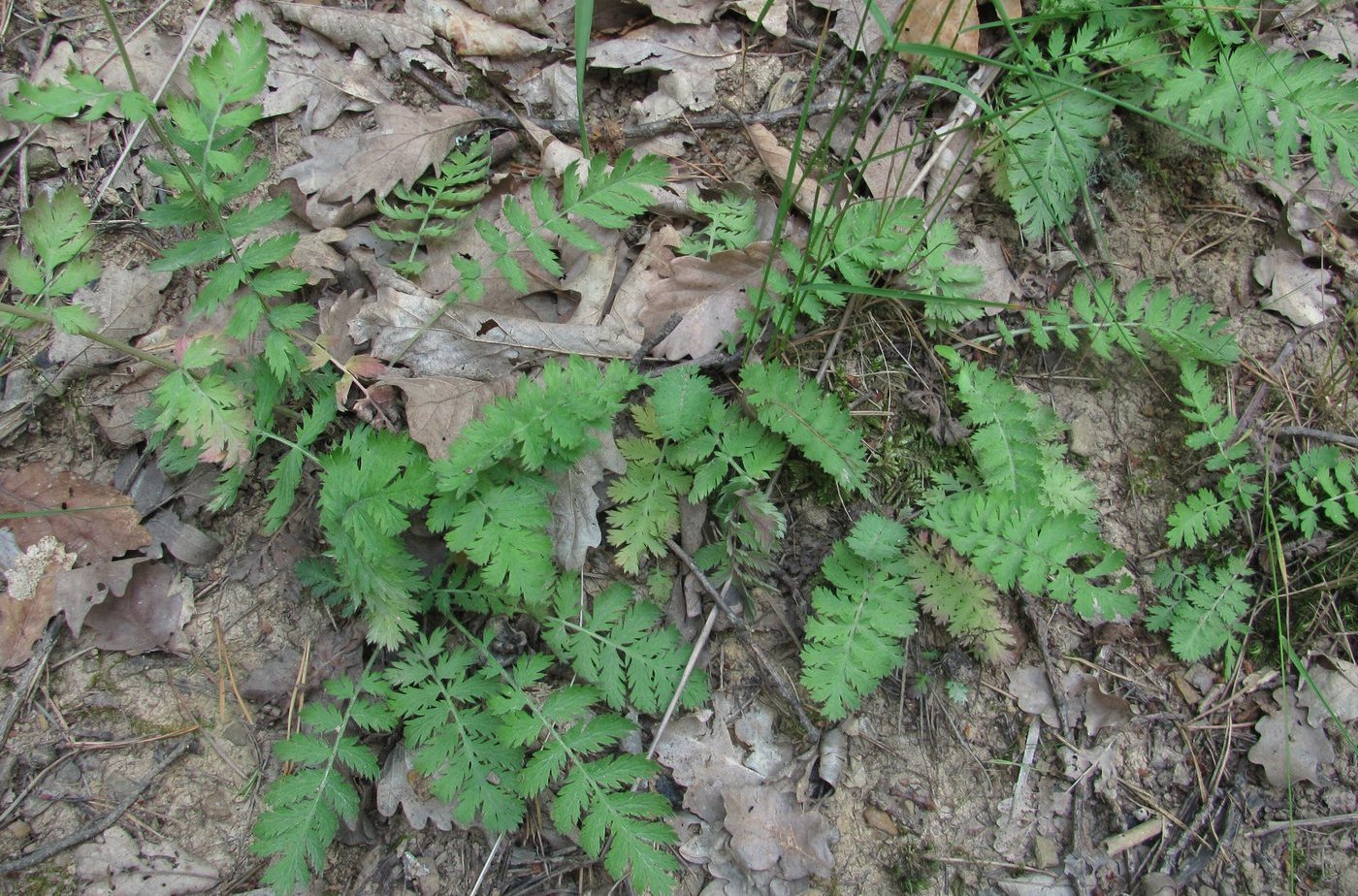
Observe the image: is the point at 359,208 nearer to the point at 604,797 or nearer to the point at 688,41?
the point at 688,41

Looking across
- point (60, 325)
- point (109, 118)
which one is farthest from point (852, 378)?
point (109, 118)

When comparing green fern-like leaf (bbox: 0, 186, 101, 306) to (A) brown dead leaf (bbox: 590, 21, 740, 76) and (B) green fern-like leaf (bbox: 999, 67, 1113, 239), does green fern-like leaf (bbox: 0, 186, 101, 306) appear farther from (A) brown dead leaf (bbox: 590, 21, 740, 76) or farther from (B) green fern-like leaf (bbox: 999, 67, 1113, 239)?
(B) green fern-like leaf (bbox: 999, 67, 1113, 239)

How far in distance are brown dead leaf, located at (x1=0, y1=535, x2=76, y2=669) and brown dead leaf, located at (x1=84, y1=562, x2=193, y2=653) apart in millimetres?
153

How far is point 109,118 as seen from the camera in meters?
3.17

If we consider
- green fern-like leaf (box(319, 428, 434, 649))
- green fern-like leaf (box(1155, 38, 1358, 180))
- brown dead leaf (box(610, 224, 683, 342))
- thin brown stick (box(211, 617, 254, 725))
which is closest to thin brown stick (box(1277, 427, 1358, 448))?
green fern-like leaf (box(1155, 38, 1358, 180))

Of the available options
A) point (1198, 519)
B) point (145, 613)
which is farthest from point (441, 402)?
point (1198, 519)

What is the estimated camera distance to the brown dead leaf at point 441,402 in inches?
110

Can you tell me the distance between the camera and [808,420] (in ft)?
9.10

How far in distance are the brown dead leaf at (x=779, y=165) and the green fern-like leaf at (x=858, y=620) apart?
4.30 feet

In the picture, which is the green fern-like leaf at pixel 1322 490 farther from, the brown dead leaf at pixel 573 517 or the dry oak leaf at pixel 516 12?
the dry oak leaf at pixel 516 12

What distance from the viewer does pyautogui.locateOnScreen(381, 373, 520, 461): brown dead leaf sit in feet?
9.21

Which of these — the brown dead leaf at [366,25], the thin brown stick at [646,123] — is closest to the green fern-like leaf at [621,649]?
the thin brown stick at [646,123]

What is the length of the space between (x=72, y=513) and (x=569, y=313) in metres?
1.92

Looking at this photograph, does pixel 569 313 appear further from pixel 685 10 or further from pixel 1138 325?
pixel 1138 325
